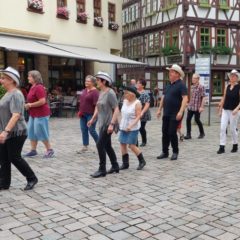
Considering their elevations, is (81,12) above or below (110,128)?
above

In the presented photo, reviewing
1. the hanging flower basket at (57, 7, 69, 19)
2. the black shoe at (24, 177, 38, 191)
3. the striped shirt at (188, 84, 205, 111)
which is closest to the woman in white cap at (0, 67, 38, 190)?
the black shoe at (24, 177, 38, 191)

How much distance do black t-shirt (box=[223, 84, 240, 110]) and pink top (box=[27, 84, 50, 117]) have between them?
11.2 ft

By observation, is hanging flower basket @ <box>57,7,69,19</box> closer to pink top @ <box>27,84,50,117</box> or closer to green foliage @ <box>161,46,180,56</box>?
green foliage @ <box>161,46,180,56</box>

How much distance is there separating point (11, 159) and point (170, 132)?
10.6ft

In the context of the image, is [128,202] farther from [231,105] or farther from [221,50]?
[221,50]

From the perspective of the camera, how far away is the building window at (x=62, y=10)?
70.0 feet

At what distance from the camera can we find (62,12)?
21.4 meters

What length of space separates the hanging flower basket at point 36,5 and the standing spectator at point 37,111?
1223 cm

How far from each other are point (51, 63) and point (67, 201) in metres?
17.9

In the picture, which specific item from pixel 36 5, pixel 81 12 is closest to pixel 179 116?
pixel 36 5

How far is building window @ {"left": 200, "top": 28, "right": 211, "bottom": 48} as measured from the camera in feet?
96.8

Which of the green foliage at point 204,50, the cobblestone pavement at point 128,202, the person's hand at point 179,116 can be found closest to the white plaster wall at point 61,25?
the green foliage at point 204,50

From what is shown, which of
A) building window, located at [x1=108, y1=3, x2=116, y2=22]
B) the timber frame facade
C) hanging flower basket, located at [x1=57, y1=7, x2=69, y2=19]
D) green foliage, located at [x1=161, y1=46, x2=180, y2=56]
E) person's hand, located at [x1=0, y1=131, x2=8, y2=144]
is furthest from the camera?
green foliage, located at [x1=161, y1=46, x2=180, y2=56]

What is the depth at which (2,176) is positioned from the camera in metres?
5.98
